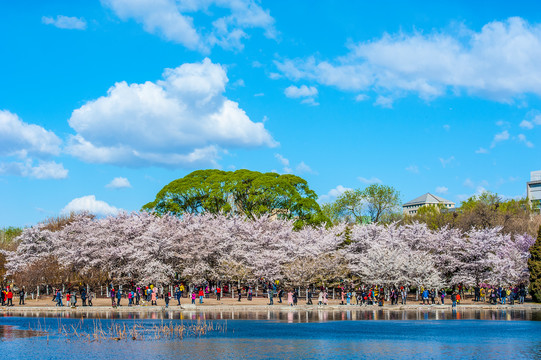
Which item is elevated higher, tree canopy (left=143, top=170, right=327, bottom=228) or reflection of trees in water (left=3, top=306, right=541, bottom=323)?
tree canopy (left=143, top=170, right=327, bottom=228)

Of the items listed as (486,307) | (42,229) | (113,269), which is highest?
(42,229)

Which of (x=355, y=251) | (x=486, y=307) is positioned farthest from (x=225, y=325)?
(x=355, y=251)

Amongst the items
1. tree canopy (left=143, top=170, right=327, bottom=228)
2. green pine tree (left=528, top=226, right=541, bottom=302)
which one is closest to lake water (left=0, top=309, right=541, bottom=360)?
green pine tree (left=528, top=226, right=541, bottom=302)

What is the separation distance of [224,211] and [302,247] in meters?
25.6

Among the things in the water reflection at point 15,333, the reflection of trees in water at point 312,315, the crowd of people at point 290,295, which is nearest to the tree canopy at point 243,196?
the crowd of people at point 290,295

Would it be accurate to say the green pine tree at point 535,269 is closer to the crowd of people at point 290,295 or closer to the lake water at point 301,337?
the crowd of people at point 290,295

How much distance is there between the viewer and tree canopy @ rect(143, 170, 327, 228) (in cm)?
9838

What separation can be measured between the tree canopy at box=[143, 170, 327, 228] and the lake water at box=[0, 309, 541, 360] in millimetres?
41455

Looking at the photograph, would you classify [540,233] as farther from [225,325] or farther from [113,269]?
[113,269]

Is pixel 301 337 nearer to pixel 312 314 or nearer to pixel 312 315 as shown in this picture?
pixel 312 315

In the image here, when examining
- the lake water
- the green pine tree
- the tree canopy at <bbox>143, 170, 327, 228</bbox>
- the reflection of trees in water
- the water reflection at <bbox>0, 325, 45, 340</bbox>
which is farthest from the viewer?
the tree canopy at <bbox>143, 170, 327, 228</bbox>

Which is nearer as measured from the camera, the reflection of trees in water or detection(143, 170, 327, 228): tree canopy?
the reflection of trees in water

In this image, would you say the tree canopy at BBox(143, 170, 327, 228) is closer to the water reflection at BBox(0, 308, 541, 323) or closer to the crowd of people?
the crowd of people

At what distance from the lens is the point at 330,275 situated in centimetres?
7444
